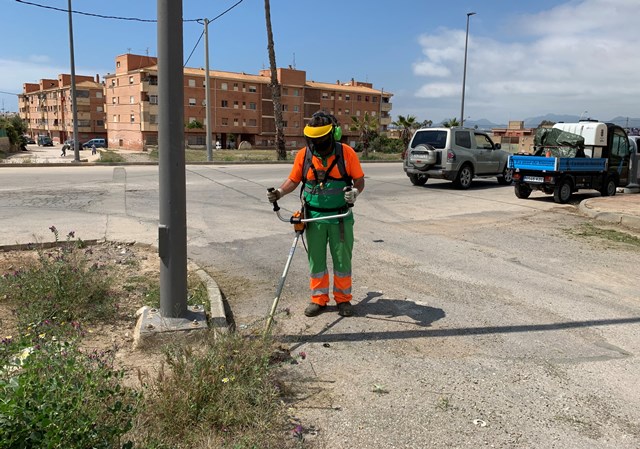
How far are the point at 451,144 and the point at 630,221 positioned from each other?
6.73 metres

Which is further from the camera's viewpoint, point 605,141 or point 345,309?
point 605,141

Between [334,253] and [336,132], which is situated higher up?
[336,132]

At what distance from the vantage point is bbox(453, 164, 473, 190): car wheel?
54.3 ft

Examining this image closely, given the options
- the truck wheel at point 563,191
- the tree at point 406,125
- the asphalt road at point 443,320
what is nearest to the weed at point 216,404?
the asphalt road at point 443,320

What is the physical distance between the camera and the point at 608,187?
1497cm

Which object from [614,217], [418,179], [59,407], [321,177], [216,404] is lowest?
[216,404]

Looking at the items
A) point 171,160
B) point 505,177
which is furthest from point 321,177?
point 505,177

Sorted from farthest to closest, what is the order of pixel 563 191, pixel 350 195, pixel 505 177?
1. pixel 505 177
2. pixel 563 191
3. pixel 350 195

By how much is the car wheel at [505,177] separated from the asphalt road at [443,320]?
719 centimetres

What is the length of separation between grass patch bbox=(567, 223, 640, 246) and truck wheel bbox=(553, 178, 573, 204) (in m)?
3.44

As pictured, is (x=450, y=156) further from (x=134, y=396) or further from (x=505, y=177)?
(x=134, y=396)

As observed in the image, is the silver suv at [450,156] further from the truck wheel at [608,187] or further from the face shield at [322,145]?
the face shield at [322,145]

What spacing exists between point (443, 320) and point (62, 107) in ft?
407

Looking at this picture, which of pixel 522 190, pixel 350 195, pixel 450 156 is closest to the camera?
pixel 350 195
